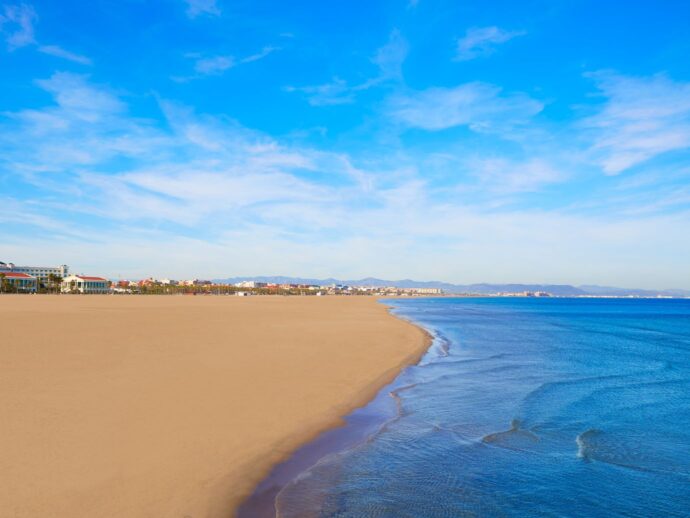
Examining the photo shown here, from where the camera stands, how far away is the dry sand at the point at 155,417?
20.4ft

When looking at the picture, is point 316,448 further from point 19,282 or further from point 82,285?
point 82,285

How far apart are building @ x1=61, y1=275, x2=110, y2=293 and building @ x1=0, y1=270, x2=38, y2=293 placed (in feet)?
41.8

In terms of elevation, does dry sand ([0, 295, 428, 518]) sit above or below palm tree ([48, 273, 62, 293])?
below

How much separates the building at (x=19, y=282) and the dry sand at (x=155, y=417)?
110852 mm

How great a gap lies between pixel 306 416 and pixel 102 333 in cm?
1653

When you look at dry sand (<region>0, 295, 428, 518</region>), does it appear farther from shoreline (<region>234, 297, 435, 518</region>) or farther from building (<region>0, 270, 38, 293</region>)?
building (<region>0, 270, 38, 293</region>)

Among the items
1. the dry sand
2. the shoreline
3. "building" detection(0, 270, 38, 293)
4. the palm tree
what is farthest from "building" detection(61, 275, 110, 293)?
A: the shoreline

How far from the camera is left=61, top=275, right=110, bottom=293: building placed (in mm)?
138250

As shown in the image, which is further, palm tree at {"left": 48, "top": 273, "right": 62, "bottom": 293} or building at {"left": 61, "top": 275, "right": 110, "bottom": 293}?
building at {"left": 61, "top": 275, "right": 110, "bottom": 293}

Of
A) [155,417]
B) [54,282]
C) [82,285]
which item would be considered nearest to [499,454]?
[155,417]

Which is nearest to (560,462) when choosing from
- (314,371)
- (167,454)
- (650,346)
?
(167,454)

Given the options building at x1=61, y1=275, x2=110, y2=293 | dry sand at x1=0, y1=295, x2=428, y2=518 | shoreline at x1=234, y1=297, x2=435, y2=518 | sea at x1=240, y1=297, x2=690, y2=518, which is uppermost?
building at x1=61, y1=275, x2=110, y2=293

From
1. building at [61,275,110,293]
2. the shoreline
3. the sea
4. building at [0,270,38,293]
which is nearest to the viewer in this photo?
the shoreline

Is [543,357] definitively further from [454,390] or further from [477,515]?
[477,515]
